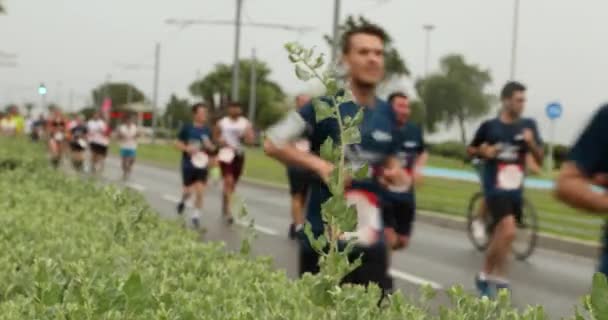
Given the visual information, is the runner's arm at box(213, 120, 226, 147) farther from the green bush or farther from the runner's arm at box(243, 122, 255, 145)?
the green bush

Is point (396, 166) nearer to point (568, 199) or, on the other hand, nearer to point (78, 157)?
point (568, 199)

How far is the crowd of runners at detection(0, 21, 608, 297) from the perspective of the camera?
338 cm

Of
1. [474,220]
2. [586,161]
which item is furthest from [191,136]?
[586,161]

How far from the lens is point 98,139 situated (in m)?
25.3

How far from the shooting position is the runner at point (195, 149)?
14.3 meters

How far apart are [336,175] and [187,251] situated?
246 cm

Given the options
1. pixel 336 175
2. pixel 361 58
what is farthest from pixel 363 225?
pixel 336 175

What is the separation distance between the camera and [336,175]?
229 cm

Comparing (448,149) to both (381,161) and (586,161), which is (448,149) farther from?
(586,161)

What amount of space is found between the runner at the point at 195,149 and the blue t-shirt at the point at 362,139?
9581 mm

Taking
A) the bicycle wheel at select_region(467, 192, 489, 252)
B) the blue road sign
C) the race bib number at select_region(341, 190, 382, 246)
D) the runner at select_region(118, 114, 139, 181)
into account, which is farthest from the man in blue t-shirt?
the blue road sign

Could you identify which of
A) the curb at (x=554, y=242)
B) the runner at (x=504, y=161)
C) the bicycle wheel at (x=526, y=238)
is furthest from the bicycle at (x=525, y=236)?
the runner at (x=504, y=161)

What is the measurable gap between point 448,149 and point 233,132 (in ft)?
173

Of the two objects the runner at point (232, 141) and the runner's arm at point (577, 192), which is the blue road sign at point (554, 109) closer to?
the runner at point (232, 141)
